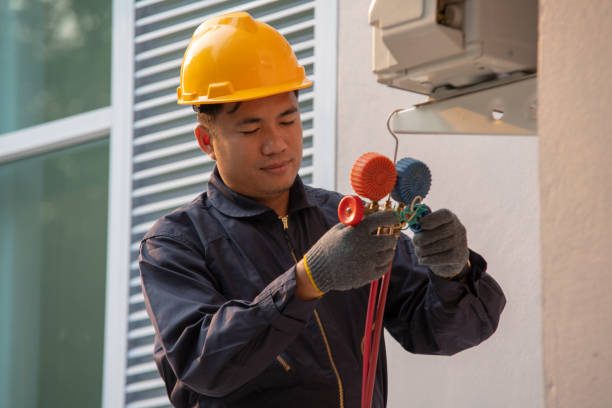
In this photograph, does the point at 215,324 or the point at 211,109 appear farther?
the point at 211,109

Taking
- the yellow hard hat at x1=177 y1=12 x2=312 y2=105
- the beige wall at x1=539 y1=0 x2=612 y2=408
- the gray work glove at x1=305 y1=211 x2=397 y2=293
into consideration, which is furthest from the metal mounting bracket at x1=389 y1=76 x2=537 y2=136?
the yellow hard hat at x1=177 y1=12 x2=312 y2=105

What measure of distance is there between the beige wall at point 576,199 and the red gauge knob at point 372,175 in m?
0.45

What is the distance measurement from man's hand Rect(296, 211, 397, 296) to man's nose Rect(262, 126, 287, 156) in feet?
1.31

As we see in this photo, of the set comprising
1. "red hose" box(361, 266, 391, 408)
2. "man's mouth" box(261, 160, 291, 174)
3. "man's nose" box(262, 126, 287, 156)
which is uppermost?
"man's nose" box(262, 126, 287, 156)

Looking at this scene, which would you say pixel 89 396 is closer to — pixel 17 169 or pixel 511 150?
pixel 17 169

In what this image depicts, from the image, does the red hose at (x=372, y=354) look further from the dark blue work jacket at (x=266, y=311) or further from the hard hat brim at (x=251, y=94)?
the hard hat brim at (x=251, y=94)

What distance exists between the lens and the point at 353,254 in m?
1.47

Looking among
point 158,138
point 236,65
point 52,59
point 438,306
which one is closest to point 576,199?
point 438,306

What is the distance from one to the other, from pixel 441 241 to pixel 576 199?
0.61 meters

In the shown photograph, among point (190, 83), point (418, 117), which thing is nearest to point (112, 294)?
point (190, 83)

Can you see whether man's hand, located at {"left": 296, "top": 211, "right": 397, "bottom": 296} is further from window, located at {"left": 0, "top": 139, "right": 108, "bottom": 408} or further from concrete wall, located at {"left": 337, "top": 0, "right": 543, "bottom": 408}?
window, located at {"left": 0, "top": 139, "right": 108, "bottom": 408}

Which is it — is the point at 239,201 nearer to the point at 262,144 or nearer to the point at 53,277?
the point at 262,144

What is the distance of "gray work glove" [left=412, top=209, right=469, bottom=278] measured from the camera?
1545 mm

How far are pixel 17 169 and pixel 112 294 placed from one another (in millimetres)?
983
